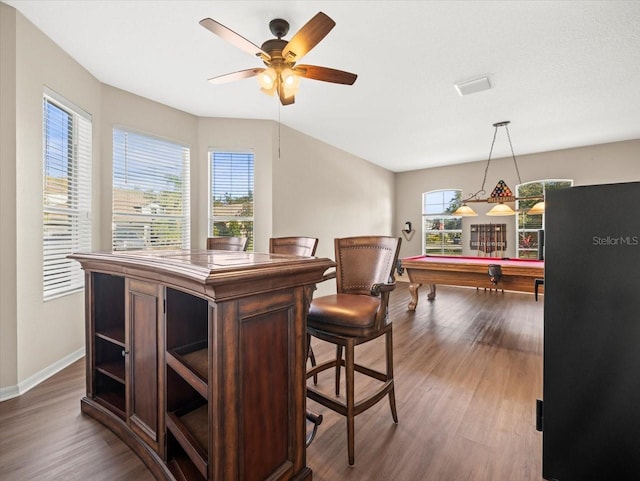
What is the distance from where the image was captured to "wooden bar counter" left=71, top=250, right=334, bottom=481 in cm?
108

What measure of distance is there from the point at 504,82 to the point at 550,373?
3.36 m

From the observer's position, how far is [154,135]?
395 centimetres

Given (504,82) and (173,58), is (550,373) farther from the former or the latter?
(173,58)

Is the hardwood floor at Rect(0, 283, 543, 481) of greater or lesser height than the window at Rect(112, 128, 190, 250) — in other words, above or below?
below

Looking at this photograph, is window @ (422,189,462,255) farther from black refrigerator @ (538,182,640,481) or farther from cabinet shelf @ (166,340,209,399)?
cabinet shelf @ (166,340,209,399)

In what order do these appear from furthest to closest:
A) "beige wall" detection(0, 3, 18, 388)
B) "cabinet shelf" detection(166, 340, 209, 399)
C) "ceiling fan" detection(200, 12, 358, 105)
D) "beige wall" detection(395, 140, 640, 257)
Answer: "beige wall" detection(395, 140, 640, 257)
"beige wall" detection(0, 3, 18, 388)
"ceiling fan" detection(200, 12, 358, 105)
"cabinet shelf" detection(166, 340, 209, 399)

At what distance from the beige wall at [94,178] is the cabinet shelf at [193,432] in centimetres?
189

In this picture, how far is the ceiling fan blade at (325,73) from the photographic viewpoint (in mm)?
2404

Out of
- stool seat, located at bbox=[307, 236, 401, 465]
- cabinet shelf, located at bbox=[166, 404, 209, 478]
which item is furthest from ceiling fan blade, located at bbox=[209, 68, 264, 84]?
cabinet shelf, located at bbox=[166, 404, 209, 478]

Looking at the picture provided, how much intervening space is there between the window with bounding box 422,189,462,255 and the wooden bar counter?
272 inches

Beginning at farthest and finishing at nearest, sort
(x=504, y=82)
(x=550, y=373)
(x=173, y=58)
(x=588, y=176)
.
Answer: (x=588, y=176)
(x=504, y=82)
(x=173, y=58)
(x=550, y=373)

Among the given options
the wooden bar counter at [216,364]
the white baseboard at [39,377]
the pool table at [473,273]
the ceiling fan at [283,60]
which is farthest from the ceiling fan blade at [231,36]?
the pool table at [473,273]

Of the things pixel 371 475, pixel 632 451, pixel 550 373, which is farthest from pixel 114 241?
pixel 632 451

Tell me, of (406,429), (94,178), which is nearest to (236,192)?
(94,178)
